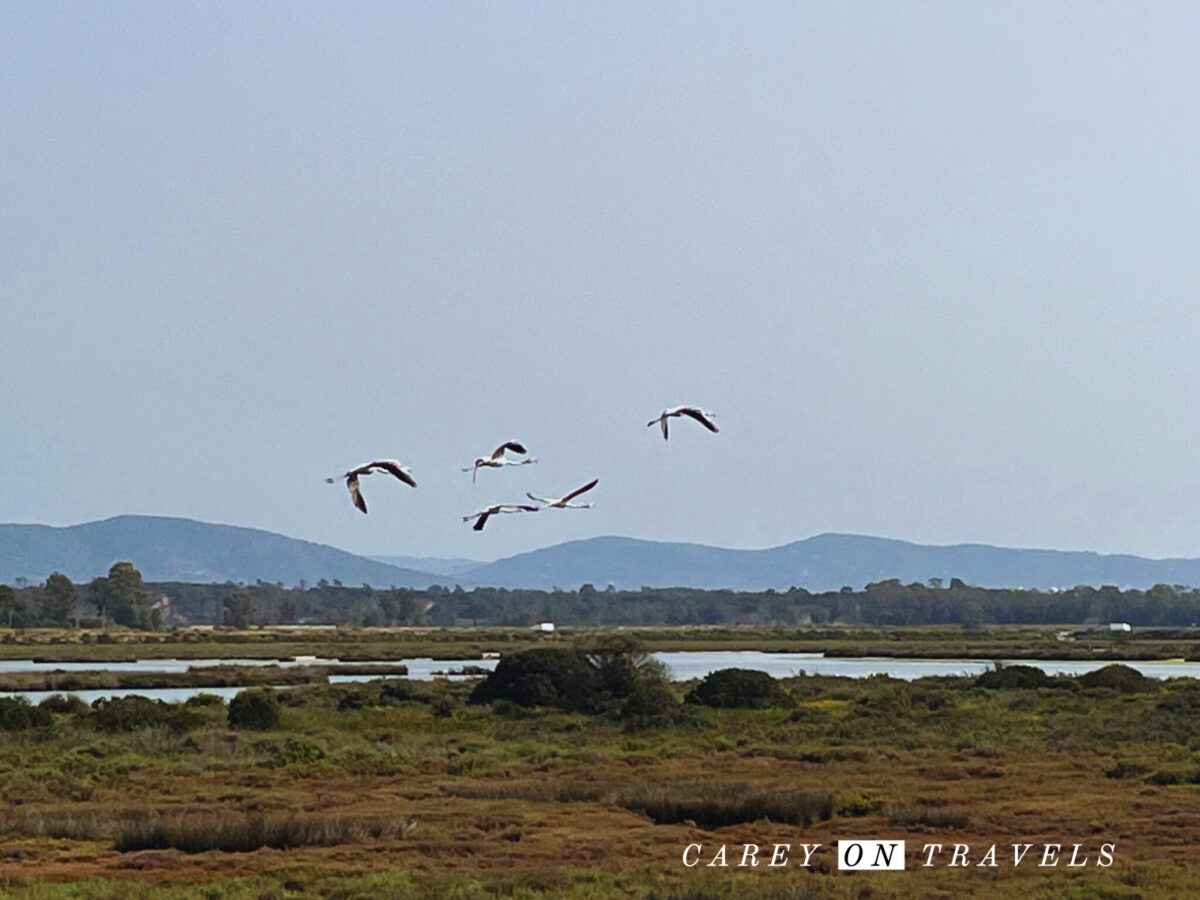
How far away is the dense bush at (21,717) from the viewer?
1656 inches

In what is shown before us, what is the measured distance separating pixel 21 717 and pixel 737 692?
20.1 m

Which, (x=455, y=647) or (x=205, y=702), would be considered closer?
(x=205, y=702)

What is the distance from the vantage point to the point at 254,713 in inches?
1770

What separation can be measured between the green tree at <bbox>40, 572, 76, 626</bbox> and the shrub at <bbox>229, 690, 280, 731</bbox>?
148936mm

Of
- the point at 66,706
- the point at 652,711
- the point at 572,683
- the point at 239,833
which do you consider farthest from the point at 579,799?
the point at 66,706

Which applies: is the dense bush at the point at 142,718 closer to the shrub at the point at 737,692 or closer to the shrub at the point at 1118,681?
the shrub at the point at 737,692

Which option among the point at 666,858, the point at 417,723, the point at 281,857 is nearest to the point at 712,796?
the point at 666,858

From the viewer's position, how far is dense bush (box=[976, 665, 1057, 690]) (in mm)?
59956

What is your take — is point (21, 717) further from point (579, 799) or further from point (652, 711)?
point (579, 799)

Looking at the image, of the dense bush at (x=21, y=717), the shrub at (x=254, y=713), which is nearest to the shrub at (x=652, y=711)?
the shrub at (x=254, y=713)

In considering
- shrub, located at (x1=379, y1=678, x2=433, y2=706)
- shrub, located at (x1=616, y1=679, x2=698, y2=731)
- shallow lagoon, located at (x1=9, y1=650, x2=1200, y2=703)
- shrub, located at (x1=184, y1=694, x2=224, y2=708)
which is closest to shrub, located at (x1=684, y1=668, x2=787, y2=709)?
shrub, located at (x1=616, y1=679, x2=698, y2=731)

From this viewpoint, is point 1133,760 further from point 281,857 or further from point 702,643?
point 702,643

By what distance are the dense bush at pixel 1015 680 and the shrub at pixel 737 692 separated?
1026 cm

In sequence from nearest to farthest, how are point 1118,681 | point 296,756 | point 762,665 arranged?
point 296,756
point 1118,681
point 762,665
